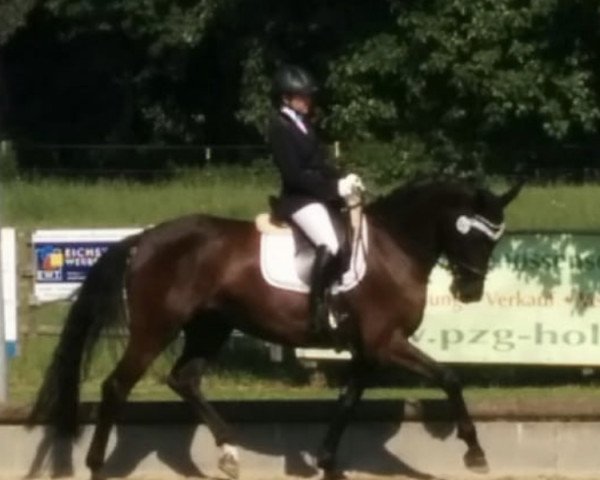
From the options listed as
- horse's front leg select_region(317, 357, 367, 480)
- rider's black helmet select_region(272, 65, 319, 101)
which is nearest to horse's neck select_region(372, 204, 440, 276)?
horse's front leg select_region(317, 357, 367, 480)

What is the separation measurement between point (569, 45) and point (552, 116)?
1.53 meters

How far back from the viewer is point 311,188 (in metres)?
13.1

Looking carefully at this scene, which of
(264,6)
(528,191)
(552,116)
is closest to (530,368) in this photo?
(528,191)

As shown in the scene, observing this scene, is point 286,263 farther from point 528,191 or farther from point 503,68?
point 503,68

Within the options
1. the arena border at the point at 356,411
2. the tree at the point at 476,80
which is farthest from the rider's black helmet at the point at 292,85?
the tree at the point at 476,80

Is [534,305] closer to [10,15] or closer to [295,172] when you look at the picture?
[295,172]

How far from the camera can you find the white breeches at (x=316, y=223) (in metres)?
13.1

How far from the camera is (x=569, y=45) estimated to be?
41.2 meters

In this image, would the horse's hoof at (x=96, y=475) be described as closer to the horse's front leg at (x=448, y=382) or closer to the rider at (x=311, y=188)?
the rider at (x=311, y=188)

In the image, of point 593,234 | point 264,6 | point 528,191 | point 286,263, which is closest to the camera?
point 286,263

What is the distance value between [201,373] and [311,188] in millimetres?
1486

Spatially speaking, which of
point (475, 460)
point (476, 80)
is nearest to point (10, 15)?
point (476, 80)

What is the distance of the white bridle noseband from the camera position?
13266 millimetres

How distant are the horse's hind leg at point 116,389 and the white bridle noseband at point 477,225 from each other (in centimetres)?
200
